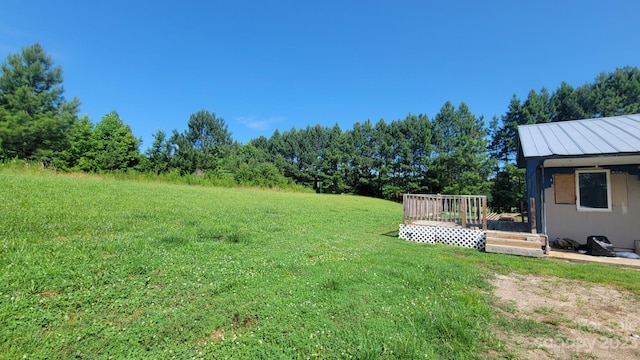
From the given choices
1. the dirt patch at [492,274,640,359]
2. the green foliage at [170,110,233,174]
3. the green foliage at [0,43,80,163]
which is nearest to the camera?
the dirt patch at [492,274,640,359]

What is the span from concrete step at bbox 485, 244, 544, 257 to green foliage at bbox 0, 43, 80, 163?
34.2 m

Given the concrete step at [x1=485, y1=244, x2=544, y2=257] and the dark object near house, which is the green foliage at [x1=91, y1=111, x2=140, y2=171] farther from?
the dark object near house

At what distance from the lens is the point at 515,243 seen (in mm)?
7012

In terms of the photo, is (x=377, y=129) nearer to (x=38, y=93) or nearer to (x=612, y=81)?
(x=612, y=81)

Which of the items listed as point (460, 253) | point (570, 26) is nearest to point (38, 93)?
point (460, 253)

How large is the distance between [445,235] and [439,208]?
5.44 ft

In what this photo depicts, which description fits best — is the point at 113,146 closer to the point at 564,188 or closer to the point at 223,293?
the point at 223,293

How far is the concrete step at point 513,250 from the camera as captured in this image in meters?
6.65

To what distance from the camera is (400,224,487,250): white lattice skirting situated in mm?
7781

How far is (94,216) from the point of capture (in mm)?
6328

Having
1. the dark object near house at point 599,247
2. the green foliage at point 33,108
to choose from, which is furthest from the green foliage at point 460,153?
the green foliage at point 33,108

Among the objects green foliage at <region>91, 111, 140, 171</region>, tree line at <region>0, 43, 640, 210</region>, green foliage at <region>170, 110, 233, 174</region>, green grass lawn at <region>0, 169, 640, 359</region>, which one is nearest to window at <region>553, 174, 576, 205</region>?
green grass lawn at <region>0, 169, 640, 359</region>

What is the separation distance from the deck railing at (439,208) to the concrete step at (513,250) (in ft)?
4.22

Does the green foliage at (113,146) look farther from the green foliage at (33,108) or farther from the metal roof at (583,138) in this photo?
the metal roof at (583,138)
